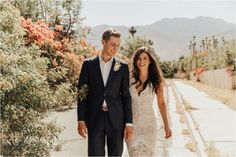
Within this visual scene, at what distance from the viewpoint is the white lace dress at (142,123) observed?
5.42 m

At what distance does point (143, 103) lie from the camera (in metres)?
5.48

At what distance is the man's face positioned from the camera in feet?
16.2

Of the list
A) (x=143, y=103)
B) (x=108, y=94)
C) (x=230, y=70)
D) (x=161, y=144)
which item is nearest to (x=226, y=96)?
(x=230, y=70)

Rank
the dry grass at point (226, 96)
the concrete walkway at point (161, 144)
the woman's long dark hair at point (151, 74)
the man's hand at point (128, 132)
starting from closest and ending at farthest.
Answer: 1. the man's hand at point (128, 132)
2. the woman's long dark hair at point (151, 74)
3. the concrete walkway at point (161, 144)
4. the dry grass at point (226, 96)

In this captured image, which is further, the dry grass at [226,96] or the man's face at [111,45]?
the dry grass at [226,96]

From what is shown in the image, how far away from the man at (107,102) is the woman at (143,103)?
13.3 inches

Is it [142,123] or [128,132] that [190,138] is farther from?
[128,132]

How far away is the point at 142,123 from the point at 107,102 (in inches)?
25.7

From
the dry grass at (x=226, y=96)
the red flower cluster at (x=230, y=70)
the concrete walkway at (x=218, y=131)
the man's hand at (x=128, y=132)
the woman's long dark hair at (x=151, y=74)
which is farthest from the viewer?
the red flower cluster at (x=230, y=70)

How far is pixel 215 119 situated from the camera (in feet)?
49.4

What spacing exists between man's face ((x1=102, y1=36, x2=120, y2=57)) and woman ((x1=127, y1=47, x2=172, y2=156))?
48 centimetres

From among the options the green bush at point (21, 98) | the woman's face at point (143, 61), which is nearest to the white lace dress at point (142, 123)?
the woman's face at point (143, 61)

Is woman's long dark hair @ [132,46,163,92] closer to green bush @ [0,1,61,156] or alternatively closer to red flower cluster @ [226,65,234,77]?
green bush @ [0,1,61,156]

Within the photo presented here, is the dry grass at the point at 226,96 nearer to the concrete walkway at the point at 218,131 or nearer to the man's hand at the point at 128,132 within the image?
the concrete walkway at the point at 218,131
